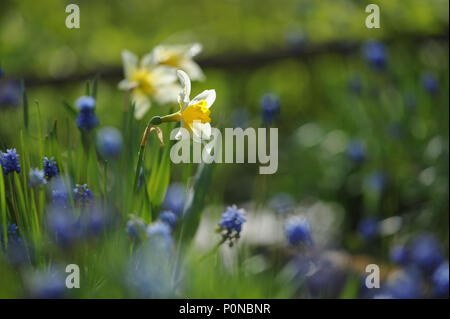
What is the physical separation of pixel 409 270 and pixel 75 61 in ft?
6.46

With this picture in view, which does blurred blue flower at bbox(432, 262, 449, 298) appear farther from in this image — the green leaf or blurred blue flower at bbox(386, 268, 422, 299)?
the green leaf

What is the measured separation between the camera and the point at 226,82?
3.14 meters

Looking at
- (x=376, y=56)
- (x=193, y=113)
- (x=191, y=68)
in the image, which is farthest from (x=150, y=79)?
(x=376, y=56)

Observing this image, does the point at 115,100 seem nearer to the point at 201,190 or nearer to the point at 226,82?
the point at 226,82

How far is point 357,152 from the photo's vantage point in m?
2.26

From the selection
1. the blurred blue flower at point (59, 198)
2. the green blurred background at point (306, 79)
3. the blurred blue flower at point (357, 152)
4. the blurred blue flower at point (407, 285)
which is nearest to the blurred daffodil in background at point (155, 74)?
the green blurred background at point (306, 79)

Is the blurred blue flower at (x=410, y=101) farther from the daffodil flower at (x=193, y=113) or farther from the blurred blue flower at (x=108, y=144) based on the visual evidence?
the daffodil flower at (x=193, y=113)

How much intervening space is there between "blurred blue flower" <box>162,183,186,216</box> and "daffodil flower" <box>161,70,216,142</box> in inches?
5.6

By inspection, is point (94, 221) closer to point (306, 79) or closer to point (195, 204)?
point (195, 204)

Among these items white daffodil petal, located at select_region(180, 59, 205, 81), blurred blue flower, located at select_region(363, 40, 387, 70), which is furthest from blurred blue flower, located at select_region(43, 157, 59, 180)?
blurred blue flower, located at select_region(363, 40, 387, 70)

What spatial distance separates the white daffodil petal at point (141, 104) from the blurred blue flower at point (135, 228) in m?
0.49

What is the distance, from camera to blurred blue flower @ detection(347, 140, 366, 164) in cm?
227

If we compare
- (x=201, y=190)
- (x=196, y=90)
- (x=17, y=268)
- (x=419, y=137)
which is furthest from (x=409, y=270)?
(x=196, y=90)

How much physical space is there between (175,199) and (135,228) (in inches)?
11.5
